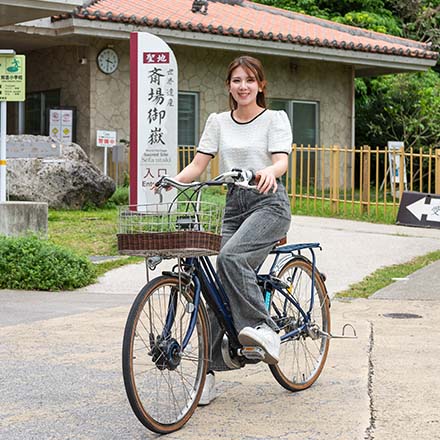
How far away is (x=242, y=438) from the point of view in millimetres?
4598

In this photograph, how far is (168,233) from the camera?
177 inches

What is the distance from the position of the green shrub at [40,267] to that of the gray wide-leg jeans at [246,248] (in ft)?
15.6

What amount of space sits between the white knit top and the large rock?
10312 millimetres

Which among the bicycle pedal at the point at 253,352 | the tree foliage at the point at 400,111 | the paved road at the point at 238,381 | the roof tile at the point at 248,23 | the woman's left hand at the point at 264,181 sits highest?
the roof tile at the point at 248,23

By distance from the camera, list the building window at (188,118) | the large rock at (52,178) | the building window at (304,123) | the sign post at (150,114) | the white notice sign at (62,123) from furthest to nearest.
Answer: the building window at (304,123) < the building window at (188,118) < the white notice sign at (62,123) < the large rock at (52,178) < the sign post at (150,114)

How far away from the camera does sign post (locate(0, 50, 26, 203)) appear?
12.0 m

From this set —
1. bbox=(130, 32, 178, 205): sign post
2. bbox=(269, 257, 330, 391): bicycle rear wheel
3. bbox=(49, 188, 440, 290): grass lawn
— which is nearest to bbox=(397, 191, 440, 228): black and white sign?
bbox=(49, 188, 440, 290): grass lawn

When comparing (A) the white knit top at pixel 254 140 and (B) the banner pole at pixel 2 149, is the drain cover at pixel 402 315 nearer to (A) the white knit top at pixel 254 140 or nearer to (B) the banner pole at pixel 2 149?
(A) the white knit top at pixel 254 140

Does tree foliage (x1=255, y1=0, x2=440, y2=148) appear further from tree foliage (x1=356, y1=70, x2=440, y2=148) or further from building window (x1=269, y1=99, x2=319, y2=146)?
building window (x1=269, y1=99, x2=319, y2=146)

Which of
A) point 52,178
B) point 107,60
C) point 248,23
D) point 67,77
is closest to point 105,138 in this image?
point 107,60

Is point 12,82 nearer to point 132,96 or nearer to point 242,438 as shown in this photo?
point 132,96

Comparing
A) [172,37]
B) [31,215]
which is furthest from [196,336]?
[172,37]

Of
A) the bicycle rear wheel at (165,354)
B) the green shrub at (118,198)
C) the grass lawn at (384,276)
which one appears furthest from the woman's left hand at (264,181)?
the green shrub at (118,198)

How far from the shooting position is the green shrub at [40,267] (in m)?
9.72
